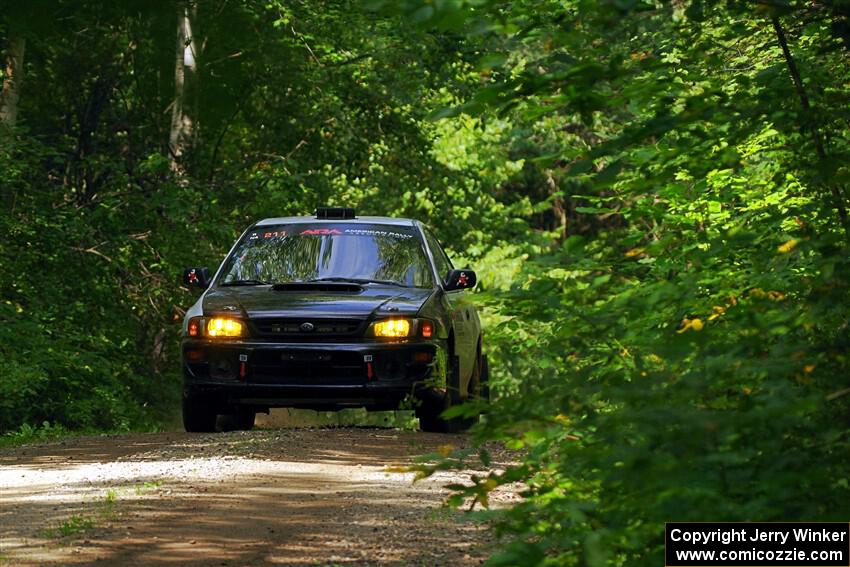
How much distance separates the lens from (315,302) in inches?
515

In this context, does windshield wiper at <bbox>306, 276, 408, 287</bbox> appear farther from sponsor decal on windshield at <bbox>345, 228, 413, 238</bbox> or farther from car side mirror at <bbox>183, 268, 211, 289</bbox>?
car side mirror at <bbox>183, 268, 211, 289</bbox>

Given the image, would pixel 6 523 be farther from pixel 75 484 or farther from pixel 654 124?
pixel 654 124

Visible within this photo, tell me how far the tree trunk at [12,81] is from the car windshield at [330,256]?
882 cm

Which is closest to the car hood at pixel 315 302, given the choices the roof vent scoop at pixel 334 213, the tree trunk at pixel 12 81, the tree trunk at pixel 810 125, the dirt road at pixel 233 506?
the dirt road at pixel 233 506

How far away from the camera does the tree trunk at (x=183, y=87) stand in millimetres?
25125

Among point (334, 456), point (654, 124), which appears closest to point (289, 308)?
point (334, 456)

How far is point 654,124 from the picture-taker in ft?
20.1

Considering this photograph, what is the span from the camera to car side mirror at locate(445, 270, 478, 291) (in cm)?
1390

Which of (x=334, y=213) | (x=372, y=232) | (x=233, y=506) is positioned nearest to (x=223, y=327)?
(x=372, y=232)

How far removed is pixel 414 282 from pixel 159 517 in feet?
18.9

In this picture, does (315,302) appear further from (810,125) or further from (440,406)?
(810,125)

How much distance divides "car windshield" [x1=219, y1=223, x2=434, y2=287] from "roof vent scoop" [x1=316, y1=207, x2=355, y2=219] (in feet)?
1.39

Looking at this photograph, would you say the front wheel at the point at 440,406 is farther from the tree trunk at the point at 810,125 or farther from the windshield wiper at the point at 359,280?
the tree trunk at the point at 810,125

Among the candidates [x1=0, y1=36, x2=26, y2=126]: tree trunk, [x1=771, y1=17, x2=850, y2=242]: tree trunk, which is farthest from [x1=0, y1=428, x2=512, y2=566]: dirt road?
[x1=0, y1=36, x2=26, y2=126]: tree trunk
